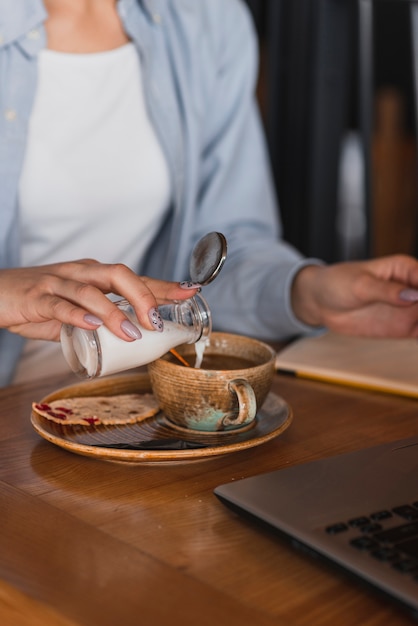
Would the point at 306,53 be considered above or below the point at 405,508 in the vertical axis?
above

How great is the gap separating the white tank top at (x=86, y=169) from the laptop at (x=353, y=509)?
27.5 inches

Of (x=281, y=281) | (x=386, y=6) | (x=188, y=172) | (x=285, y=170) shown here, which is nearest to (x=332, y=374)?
(x=281, y=281)

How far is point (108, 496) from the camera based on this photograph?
29.1 inches

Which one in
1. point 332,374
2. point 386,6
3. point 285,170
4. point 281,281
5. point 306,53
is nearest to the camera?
point 332,374

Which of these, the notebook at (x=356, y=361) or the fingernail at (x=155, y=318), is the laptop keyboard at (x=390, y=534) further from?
the notebook at (x=356, y=361)

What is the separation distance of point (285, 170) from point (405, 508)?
172 cm

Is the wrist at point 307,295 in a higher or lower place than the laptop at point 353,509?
higher

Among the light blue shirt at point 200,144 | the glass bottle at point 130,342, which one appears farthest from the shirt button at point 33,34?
the glass bottle at point 130,342

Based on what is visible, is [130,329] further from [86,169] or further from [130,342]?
[86,169]

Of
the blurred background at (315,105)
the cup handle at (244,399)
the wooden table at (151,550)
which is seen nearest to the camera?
the wooden table at (151,550)

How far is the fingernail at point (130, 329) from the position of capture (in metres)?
0.81

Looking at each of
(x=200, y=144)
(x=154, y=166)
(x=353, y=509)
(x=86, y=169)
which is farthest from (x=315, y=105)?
(x=353, y=509)

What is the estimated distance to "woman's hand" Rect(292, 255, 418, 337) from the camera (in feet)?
3.82

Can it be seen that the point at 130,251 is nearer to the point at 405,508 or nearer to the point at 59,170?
the point at 59,170
